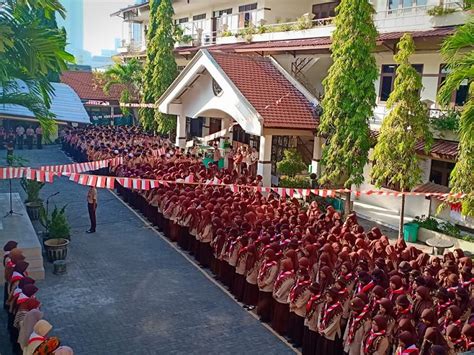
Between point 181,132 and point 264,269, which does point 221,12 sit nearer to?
point 181,132

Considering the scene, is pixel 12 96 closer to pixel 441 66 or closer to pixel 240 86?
pixel 240 86

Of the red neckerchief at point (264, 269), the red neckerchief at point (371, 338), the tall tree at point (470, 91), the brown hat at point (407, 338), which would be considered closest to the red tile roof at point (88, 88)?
the tall tree at point (470, 91)

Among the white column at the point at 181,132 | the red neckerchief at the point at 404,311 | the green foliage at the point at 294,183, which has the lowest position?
the red neckerchief at the point at 404,311

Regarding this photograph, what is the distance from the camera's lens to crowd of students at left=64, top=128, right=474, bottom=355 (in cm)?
767

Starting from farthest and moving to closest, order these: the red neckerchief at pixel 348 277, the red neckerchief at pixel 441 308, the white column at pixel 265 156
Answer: the white column at pixel 265 156
the red neckerchief at pixel 348 277
the red neckerchief at pixel 441 308

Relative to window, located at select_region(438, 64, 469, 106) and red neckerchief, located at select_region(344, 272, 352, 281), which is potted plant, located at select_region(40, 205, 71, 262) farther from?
window, located at select_region(438, 64, 469, 106)

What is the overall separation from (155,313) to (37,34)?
6019 millimetres

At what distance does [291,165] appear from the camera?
20.7 meters

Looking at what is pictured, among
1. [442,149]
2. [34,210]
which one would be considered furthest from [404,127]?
[34,210]

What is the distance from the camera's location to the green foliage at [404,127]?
1400cm

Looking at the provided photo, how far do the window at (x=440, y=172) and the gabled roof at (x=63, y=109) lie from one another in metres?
12.9

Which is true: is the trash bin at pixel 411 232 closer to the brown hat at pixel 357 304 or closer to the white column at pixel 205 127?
the brown hat at pixel 357 304

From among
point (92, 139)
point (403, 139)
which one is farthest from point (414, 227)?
point (92, 139)

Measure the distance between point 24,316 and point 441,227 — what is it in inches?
491
